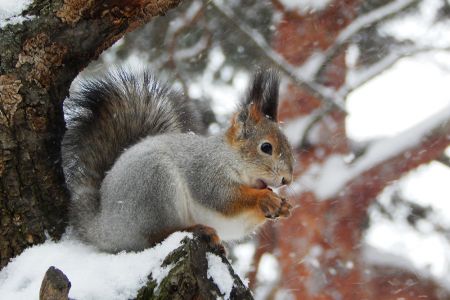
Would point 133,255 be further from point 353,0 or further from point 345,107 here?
point 353,0

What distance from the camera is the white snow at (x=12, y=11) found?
6.19 feet

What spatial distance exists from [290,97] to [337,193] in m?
0.50

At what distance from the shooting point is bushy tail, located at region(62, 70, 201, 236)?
2045 mm

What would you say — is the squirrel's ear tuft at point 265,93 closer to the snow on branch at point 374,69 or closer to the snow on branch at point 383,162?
the snow on branch at point 383,162

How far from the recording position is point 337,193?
333 centimetres

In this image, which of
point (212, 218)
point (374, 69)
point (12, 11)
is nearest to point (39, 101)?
point (12, 11)

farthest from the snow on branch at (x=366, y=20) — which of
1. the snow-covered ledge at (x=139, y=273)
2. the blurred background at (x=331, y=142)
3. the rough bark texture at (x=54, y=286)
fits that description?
the rough bark texture at (x=54, y=286)

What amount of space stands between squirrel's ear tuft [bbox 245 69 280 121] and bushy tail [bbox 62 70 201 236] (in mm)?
275

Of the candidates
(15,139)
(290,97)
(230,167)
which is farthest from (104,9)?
(290,97)

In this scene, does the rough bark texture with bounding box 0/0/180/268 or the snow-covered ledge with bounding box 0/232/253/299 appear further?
the rough bark texture with bounding box 0/0/180/268

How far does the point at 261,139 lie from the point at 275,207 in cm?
24

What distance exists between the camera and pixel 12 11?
192cm

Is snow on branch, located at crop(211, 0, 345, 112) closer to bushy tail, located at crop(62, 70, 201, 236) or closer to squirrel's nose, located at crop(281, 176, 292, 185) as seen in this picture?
bushy tail, located at crop(62, 70, 201, 236)

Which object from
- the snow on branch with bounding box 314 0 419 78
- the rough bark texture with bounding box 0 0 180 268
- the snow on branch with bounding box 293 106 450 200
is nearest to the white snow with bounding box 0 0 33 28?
the rough bark texture with bounding box 0 0 180 268
